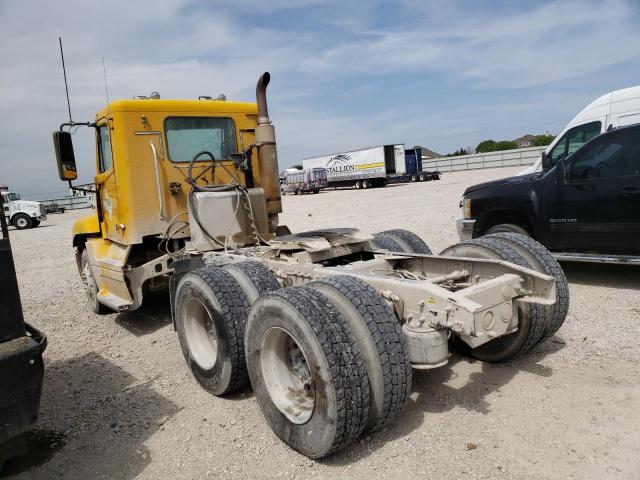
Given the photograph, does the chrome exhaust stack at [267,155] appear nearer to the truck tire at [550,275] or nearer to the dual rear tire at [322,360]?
the dual rear tire at [322,360]

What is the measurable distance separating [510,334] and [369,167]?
3508 cm

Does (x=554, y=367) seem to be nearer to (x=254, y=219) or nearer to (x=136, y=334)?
(x=254, y=219)

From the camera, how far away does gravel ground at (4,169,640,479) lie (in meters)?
2.84

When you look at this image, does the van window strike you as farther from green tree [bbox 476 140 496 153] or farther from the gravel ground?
green tree [bbox 476 140 496 153]

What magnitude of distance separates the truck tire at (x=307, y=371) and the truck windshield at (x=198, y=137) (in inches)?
121

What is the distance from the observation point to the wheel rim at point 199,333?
4227 millimetres

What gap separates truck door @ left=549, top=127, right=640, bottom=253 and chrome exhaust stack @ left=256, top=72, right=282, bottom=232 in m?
3.55

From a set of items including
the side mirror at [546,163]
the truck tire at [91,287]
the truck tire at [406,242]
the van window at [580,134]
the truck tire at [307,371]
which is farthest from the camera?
the van window at [580,134]

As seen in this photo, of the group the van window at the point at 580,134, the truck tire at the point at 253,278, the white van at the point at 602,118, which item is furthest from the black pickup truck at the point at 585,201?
the truck tire at the point at 253,278

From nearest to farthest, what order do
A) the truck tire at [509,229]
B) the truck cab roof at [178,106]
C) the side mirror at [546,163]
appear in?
the truck cab roof at [178,106], the truck tire at [509,229], the side mirror at [546,163]

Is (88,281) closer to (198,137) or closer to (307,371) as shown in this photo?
(198,137)

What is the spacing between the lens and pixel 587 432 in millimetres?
3002

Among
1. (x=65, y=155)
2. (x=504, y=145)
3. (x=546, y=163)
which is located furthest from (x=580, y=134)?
(x=504, y=145)

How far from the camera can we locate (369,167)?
125 feet
